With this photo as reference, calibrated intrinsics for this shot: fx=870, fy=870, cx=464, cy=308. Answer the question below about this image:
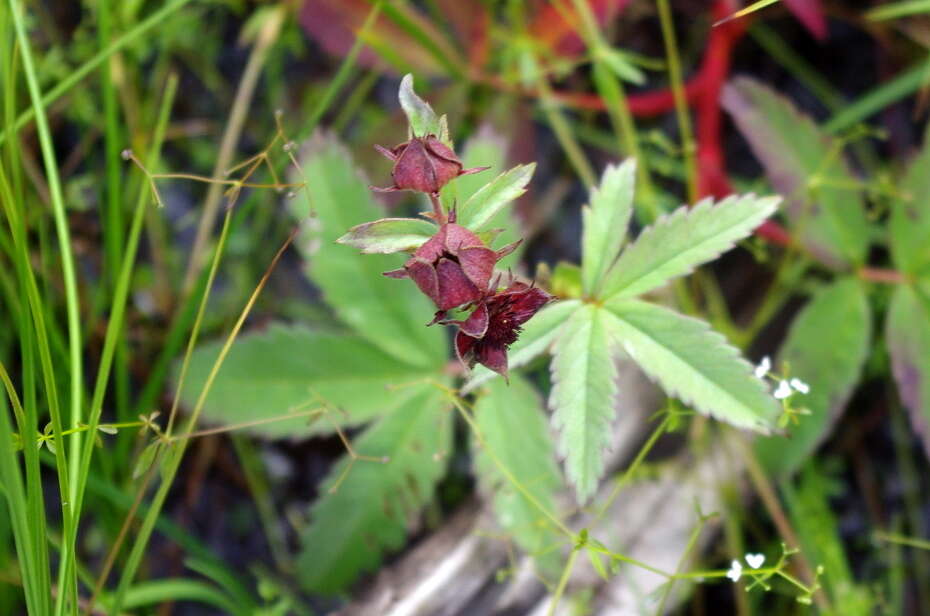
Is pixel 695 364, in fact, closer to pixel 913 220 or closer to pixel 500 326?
pixel 500 326

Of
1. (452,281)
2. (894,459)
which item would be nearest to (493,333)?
(452,281)

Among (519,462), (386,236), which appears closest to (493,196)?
(386,236)

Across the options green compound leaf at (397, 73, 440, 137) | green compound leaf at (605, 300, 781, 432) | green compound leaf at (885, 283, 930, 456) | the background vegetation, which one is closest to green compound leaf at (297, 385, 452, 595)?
the background vegetation

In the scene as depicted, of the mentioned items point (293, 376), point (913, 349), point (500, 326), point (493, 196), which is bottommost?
point (293, 376)

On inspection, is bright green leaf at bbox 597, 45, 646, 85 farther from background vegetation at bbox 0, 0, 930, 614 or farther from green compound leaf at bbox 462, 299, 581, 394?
green compound leaf at bbox 462, 299, 581, 394

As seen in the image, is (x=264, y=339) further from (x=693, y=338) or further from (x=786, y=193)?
(x=786, y=193)

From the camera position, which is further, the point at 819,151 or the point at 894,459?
the point at 894,459
